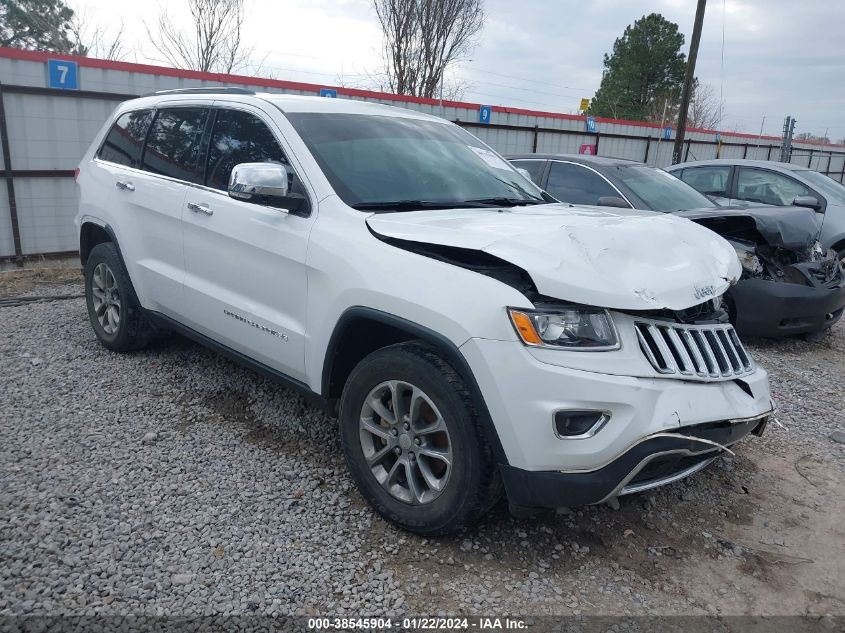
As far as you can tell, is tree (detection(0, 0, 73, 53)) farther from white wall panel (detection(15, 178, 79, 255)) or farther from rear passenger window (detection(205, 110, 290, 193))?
rear passenger window (detection(205, 110, 290, 193))

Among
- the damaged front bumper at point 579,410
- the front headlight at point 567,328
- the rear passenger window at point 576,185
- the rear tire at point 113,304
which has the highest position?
the rear passenger window at point 576,185

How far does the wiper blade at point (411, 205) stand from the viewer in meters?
3.23

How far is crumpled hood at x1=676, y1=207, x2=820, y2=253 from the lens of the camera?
5.66 m

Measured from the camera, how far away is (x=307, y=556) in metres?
2.81

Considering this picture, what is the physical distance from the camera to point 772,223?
222 inches

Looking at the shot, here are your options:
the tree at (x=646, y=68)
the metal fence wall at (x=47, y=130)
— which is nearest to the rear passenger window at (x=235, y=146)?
the metal fence wall at (x=47, y=130)

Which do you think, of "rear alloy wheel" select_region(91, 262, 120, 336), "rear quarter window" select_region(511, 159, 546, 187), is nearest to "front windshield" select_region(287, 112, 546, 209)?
"rear alloy wheel" select_region(91, 262, 120, 336)

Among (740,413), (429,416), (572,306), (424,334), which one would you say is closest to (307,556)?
(429,416)

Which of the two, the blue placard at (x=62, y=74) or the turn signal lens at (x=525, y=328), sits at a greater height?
the blue placard at (x=62, y=74)

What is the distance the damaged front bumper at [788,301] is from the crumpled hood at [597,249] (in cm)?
274

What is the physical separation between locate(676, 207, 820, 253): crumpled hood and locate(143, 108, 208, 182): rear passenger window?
4.17m

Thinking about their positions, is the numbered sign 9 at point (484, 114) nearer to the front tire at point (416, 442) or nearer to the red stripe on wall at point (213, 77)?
the red stripe on wall at point (213, 77)

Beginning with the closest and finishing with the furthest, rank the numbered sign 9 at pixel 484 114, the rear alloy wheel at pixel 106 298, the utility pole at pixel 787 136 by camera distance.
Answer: the rear alloy wheel at pixel 106 298, the numbered sign 9 at pixel 484 114, the utility pole at pixel 787 136

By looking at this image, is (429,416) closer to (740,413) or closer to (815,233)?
(740,413)
